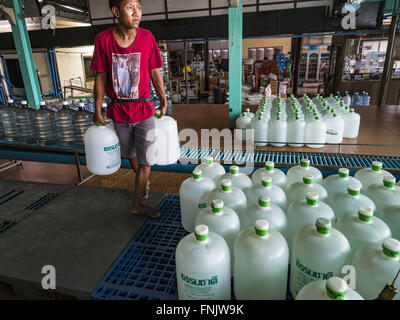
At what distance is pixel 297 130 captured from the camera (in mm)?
3748

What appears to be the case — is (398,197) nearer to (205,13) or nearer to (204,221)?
(204,221)

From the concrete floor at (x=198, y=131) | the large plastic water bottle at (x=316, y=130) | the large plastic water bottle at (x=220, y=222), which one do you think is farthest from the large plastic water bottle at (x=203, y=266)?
the large plastic water bottle at (x=316, y=130)

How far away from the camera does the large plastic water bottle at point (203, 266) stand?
1.07 meters

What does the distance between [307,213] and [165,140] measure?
129cm

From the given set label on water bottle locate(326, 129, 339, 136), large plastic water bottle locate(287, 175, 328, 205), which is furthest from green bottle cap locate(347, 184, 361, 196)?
label on water bottle locate(326, 129, 339, 136)

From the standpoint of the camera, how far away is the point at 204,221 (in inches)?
51.9

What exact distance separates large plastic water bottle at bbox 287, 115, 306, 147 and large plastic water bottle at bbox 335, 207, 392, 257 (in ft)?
8.48

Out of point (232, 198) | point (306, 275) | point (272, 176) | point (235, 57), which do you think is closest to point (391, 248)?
point (306, 275)

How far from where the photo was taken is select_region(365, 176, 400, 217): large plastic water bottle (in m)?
1.44

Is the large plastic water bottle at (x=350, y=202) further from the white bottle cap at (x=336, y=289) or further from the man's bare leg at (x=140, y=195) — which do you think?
the man's bare leg at (x=140, y=195)

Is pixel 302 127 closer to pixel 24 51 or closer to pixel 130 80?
pixel 130 80

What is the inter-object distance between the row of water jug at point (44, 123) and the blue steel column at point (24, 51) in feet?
2.95
